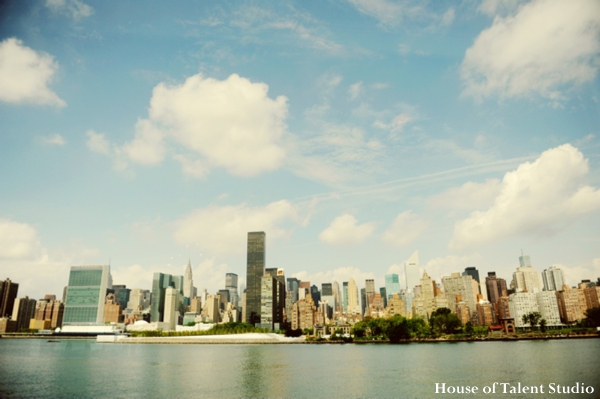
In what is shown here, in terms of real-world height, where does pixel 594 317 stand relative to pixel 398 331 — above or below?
above

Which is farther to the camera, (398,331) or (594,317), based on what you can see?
(398,331)

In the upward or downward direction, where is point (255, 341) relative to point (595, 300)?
downward

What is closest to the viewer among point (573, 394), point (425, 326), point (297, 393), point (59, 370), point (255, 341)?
point (573, 394)

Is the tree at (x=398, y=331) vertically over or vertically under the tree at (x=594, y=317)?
under

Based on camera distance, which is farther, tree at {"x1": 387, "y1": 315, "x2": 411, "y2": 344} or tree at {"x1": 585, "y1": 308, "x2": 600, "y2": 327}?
tree at {"x1": 387, "y1": 315, "x2": 411, "y2": 344}

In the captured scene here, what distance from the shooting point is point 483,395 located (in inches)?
1651

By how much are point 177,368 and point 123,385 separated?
21662 mm

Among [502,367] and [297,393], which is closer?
[297,393]

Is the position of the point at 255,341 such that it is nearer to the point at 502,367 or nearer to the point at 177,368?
the point at 177,368

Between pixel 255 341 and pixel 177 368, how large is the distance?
12141cm

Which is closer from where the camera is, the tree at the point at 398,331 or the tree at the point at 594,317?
the tree at the point at 594,317

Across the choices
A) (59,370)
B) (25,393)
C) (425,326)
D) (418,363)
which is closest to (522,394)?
(418,363)

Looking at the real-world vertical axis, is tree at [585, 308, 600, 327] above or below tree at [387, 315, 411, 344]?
above

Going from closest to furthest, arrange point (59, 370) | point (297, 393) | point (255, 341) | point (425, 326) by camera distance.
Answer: point (297, 393), point (59, 370), point (425, 326), point (255, 341)
